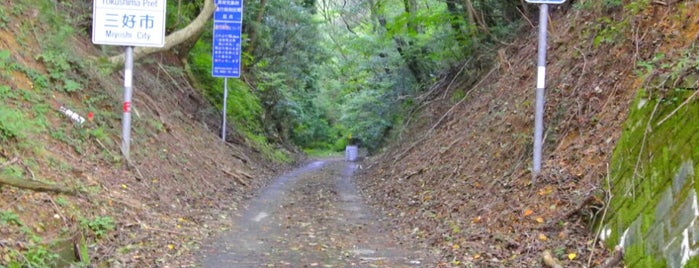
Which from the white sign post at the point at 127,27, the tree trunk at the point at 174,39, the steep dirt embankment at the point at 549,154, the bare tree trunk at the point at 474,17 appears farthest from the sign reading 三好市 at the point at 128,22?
the bare tree trunk at the point at 474,17

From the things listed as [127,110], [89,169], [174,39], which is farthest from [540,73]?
[174,39]

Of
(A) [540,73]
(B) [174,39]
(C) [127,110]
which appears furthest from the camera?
(B) [174,39]

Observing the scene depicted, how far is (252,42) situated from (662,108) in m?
20.7

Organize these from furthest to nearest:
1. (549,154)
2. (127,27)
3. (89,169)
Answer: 1. (127,27)
2. (89,169)
3. (549,154)

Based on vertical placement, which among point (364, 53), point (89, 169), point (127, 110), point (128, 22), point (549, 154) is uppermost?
point (364, 53)

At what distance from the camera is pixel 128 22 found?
33.4 feet

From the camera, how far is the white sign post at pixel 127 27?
10.1m

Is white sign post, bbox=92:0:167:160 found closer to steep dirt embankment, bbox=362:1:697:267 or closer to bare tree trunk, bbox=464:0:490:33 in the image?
steep dirt embankment, bbox=362:1:697:267

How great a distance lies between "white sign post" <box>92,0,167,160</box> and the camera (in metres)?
10.1

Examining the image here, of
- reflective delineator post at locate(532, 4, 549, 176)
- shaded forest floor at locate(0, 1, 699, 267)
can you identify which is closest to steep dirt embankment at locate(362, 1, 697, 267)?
shaded forest floor at locate(0, 1, 699, 267)

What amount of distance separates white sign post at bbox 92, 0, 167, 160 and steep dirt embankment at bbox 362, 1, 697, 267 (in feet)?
16.3

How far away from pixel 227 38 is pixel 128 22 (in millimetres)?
9702

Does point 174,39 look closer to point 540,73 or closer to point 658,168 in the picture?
point 540,73

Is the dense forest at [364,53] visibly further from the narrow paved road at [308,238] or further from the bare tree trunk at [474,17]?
the narrow paved road at [308,238]
